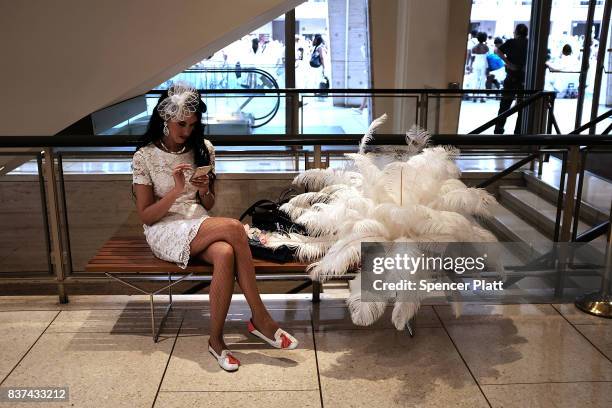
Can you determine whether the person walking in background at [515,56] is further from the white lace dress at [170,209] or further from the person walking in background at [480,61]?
the white lace dress at [170,209]

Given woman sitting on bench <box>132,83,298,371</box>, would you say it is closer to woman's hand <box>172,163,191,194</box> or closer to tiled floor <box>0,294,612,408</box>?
woman's hand <box>172,163,191,194</box>

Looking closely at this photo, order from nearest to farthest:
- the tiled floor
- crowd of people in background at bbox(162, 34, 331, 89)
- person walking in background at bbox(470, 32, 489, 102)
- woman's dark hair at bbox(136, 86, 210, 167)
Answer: the tiled floor
woman's dark hair at bbox(136, 86, 210, 167)
crowd of people in background at bbox(162, 34, 331, 89)
person walking in background at bbox(470, 32, 489, 102)

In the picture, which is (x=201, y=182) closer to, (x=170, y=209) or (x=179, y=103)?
(x=170, y=209)

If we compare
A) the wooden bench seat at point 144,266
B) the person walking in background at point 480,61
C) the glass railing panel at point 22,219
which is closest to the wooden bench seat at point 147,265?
the wooden bench seat at point 144,266

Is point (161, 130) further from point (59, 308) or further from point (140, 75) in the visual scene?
point (140, 75)

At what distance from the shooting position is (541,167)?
14.2 ft

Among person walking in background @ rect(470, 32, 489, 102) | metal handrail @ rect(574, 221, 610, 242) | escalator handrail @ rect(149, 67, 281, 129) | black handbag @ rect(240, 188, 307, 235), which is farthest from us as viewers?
person walking in background @ rect(470, 32, 489, 102)

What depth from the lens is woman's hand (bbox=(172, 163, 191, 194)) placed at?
10.2ft

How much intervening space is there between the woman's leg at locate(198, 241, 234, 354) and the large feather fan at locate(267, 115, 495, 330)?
30 cm

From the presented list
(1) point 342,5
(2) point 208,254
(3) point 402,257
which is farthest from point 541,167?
(1) point 342,5

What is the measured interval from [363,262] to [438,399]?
0.74m

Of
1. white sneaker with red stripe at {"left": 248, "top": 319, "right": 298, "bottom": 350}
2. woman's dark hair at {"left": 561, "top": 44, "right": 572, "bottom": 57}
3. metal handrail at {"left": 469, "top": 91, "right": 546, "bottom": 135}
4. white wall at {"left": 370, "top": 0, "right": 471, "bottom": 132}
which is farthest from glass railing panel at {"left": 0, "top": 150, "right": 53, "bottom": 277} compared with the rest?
woman's dark hair at {"left": 561, "top": 44, "right": 572, "bottom": 57}

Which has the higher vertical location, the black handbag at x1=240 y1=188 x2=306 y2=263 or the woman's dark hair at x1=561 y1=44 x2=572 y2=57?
the woman's dark hair at x1=561 y1=44 x2=572 y2=57

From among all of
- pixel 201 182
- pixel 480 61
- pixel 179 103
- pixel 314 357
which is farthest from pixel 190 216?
pixel 480 61
